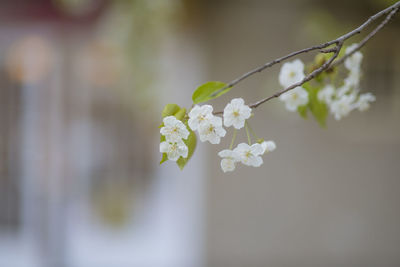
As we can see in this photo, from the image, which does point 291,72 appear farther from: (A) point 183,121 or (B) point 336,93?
(A) point 183,121

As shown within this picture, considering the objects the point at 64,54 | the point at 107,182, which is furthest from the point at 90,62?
the point at 107,182

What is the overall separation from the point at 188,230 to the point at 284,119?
1.12m

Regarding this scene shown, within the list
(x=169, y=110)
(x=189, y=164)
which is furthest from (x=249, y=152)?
(x=189, y=164)

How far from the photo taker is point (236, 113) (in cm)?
58

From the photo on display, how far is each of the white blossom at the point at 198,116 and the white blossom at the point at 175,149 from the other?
0.11 ft

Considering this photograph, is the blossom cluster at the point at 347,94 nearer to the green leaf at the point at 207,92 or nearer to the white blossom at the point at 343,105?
the white blossom at the point at 343,105

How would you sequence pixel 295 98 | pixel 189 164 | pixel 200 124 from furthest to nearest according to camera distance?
1. pixel 189 164
2. pixel 295 98
3. pixel 200 124

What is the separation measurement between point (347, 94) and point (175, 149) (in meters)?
0.42

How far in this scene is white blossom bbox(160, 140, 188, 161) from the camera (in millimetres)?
578

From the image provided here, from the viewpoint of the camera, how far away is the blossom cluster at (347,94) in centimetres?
77

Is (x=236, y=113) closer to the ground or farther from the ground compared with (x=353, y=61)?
closer to the ground

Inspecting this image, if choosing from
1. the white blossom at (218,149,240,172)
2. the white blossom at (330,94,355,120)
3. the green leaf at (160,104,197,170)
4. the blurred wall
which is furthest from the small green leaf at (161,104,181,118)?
the blurred wall

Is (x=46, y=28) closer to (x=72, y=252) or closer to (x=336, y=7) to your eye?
(x=72, y=252)

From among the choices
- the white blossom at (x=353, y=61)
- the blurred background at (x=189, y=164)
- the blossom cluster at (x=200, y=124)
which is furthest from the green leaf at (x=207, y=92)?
the blurred background at (x=189, y=164)
